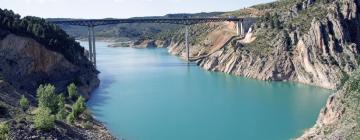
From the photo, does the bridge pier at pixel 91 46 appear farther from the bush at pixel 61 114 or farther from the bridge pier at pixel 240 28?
the bush at pixel 61 114

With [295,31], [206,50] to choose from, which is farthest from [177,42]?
[295,31]

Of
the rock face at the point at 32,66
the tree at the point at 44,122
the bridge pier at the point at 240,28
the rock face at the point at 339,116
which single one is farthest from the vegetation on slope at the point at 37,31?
the bridge pier at the point at 240,28

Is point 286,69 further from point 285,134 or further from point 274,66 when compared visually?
point 285,134

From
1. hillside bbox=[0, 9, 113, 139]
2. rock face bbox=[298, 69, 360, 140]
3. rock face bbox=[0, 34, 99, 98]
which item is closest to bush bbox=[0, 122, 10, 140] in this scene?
hillside bbox=[0, 9, 113, 139]

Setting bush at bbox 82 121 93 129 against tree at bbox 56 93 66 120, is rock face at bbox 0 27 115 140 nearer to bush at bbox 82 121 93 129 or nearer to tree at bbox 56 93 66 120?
bush at bbox 82 121 93 129

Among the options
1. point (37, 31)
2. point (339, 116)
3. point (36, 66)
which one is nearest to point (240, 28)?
point (37, 31)
